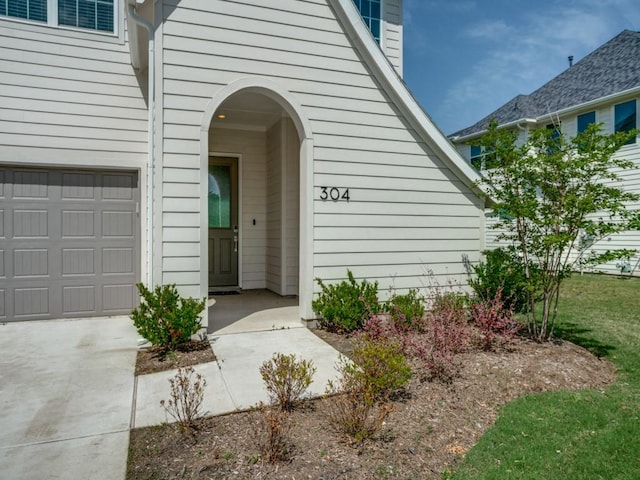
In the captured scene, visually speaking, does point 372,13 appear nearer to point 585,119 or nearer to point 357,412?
point 357,412

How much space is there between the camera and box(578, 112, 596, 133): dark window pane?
13242mm

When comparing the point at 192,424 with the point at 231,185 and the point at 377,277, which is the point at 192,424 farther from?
the point at 231,185

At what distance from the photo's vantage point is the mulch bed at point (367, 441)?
242cm

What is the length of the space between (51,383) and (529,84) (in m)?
23.3

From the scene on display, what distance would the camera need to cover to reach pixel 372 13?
26.8ft

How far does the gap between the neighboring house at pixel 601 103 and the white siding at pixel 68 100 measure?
835cm

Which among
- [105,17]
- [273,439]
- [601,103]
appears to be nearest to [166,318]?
[273,439]

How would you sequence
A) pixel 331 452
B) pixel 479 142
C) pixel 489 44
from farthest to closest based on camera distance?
1. pixel 489 44
2. pixel 479 142
3. pixel 331 452

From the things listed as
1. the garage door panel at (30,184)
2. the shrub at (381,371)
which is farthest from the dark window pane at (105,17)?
the shrub at (381,371)

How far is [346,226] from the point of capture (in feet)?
18.7

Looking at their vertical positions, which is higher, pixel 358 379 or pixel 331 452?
pixel 358 379

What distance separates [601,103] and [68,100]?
13.6 meters

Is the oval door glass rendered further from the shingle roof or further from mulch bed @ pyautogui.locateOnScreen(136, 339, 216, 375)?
the shingle roof

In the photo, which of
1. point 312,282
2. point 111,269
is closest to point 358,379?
point 312,282
